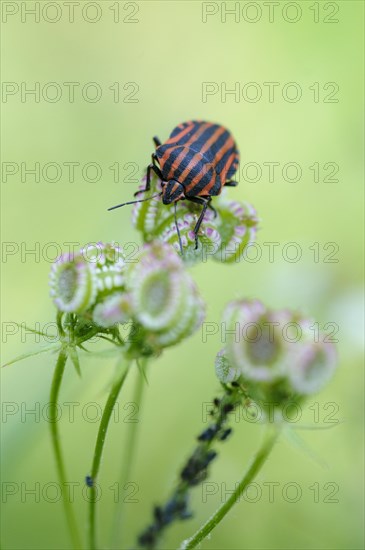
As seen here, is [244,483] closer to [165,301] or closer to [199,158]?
[165,301]

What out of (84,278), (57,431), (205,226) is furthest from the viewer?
(205,226)

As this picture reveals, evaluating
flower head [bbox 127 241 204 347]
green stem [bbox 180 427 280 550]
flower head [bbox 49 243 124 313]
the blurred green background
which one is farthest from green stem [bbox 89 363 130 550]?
the blurred green background

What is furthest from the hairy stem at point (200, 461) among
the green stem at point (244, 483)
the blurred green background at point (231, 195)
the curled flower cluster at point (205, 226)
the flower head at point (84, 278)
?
the blurred green background at point (231, 195)

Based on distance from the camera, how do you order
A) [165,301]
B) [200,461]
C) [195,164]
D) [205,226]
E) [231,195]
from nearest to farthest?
[165,301] < [200,461] < [205,226] < [195,164] < [231,195]

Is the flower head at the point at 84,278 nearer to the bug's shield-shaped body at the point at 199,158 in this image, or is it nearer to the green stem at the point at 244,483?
the green stem at the point at 244,483

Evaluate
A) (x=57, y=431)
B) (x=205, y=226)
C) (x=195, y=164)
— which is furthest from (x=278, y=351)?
(x=195, y=164)

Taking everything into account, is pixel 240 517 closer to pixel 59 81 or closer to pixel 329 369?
pixel 329 369

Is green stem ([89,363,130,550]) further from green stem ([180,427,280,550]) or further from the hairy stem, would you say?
green stem ([180,427,280,550])
